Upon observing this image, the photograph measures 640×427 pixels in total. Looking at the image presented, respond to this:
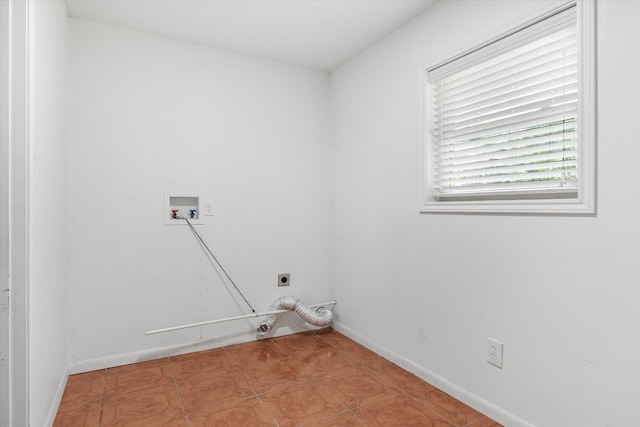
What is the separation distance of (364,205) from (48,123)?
2.00 metres

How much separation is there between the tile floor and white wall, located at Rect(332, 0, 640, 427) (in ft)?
0.64

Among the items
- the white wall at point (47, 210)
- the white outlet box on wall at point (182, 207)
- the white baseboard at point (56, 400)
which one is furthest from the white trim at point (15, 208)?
the white outlet box on wall at point (182, 207)

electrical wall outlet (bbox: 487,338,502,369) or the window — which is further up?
the window

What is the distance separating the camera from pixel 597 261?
1.39 m

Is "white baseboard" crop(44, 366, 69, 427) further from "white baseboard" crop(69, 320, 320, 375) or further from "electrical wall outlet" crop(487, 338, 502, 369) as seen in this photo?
"electrical wall outlet" crop(487, 338, 502, 369)

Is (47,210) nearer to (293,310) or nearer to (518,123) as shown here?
(293,310)

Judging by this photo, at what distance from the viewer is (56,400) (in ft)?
6.02

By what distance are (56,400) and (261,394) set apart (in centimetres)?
105

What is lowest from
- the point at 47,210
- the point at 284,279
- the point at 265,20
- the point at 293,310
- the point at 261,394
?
the point at 261,394

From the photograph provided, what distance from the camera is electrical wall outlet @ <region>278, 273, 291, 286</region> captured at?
2.95m

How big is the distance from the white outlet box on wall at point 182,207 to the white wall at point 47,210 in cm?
60

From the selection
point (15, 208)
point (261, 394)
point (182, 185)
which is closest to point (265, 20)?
point (182, 185)

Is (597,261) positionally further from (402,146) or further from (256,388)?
(256,388)

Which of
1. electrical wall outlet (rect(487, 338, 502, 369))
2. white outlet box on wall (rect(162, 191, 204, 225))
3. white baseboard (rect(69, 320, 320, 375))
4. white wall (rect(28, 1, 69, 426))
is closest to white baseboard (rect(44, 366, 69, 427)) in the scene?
white wall (rect(28, 1, 69, 426))
